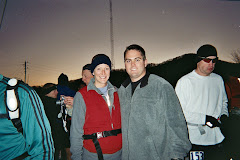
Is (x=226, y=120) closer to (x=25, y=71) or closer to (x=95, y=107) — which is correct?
(x=95, y=107)

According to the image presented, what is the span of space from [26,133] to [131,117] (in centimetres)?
138

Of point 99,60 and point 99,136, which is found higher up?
point 99,60

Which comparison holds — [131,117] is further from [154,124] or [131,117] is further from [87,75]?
[87,75]

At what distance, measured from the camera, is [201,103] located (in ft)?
9.71

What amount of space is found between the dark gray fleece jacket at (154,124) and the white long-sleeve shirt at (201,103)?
122 cm

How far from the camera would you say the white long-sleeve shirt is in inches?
112

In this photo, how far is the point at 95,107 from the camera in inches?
88.6

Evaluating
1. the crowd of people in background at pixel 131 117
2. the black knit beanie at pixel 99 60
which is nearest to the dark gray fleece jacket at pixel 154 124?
the crowd of people in background at pixel 131 117

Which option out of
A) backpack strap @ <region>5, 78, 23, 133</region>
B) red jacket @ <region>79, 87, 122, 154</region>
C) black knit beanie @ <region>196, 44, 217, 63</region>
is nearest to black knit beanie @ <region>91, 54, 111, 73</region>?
red jacket @ <region>79, 87, 122, 154</region>

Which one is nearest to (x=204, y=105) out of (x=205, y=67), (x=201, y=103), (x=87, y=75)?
(x=201, y=103)

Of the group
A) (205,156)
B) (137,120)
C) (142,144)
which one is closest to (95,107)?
(137,120)

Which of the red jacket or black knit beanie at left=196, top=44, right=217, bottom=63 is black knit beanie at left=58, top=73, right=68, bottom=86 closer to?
the red jacket

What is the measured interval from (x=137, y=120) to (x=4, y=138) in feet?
5.29

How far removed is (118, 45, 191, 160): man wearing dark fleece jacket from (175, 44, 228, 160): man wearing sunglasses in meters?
1.23
